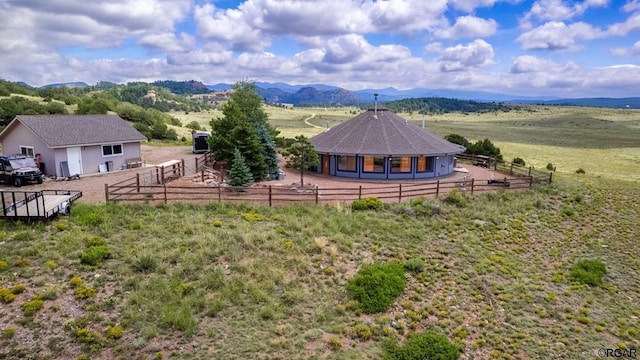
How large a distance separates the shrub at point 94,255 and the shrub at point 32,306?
2.04m

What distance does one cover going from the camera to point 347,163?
29094 millimetres

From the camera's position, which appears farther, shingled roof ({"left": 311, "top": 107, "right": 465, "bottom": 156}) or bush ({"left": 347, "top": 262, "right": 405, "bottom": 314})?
shingled roof ({"left": 311, "top": 107, "right": 465, "bottom": 156})

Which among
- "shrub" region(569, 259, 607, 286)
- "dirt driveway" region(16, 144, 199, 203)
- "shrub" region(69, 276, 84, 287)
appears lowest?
"shrub" region(569, 259, 607, 286)

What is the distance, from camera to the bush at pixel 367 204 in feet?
66.1

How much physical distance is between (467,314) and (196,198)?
42.1ft

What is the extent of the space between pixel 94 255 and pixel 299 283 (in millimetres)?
6950

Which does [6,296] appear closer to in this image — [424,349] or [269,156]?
[424,349]

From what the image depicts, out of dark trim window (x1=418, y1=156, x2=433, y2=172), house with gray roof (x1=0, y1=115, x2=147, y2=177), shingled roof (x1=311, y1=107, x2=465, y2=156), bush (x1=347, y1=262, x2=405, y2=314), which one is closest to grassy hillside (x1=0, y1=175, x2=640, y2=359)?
bush (x1=347, y1=262, x2=405, y2=314)

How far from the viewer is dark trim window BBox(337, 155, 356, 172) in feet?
94.7

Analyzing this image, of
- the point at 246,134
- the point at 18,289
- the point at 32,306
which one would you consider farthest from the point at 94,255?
the point at 246,134

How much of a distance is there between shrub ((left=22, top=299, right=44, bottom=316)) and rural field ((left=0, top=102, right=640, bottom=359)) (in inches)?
1.4

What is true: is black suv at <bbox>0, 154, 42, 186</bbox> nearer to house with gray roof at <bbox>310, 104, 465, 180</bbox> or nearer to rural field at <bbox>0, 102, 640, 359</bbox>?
rural field at <bbox>0, 102, 640, 359</bbox>

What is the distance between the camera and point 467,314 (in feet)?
45.0

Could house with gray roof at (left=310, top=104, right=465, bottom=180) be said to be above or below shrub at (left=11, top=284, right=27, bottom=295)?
above
